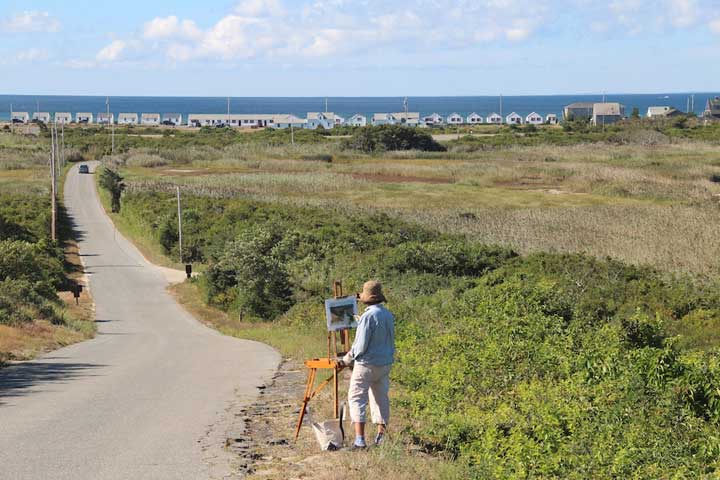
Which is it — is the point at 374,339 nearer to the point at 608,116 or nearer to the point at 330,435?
the point at 330,435

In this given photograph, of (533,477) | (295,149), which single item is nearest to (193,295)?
(533,477)

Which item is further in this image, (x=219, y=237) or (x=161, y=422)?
(x=219, y=237)

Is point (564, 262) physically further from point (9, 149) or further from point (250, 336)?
point (9, 149)

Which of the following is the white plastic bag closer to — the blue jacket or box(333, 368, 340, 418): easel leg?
box(333, 368, 340, 418): easel leg

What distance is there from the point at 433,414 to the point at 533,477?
2729 mm

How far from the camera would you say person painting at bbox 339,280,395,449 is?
32.0 feet

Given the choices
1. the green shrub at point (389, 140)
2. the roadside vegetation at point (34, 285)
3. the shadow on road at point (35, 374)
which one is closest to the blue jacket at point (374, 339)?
the shadow on road at point (35, 374)

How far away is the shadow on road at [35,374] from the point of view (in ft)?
50.1

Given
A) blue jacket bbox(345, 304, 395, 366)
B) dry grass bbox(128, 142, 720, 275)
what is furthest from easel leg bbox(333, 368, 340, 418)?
dry grass bbox(128, 142, 720, 275)

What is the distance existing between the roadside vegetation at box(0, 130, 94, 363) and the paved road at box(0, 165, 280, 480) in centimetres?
89

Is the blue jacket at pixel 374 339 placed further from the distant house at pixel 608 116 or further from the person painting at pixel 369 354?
the distant house at pixel 608 116

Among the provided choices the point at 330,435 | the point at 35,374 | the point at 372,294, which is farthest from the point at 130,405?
the point at 372,294

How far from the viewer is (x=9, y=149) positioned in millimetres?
129750

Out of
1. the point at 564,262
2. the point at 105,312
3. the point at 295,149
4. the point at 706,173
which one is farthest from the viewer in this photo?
the point at 295,149
